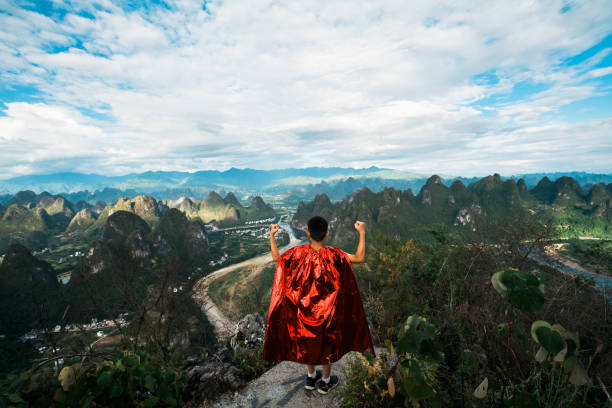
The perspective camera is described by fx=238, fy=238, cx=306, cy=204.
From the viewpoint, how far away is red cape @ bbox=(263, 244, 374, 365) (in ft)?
10.9

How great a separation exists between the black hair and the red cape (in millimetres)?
209

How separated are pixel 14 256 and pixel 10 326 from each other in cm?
1879

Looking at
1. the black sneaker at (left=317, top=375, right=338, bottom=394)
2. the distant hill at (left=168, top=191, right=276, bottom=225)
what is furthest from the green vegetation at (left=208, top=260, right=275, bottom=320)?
the distant hill at (left=168, top=191, right=276, bottom=225)

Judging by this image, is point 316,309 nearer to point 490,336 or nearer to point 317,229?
point 317,229

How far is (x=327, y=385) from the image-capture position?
3469mm

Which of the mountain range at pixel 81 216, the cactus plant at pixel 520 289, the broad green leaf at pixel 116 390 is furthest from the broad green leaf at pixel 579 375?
the mountain range at pixel 81 216

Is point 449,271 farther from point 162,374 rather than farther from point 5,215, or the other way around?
point 5,215

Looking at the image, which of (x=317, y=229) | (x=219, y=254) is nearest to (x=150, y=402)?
(x=317, y=229)

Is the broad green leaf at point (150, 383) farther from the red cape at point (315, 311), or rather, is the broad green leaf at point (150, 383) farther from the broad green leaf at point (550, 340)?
the broad green leaf at point (550, 340)

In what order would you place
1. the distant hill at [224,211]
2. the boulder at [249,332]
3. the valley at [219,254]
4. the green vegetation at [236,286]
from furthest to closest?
the distant hill at [224,211] → the green vegetation at [236,286] → the valley at [219,254] → the boulder at [249,332]

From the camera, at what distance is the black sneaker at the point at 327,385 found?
11.2ft

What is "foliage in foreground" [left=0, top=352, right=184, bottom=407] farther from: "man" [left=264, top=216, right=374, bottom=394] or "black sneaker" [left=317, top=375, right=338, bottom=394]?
"black sneaker" [left=317, top=375, right=338, bottom=394]

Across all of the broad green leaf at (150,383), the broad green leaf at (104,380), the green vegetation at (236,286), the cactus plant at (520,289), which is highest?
the cactus plant at (520,289)

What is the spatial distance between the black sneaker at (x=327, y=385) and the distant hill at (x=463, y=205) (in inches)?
2545
